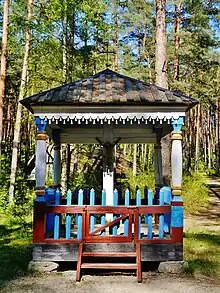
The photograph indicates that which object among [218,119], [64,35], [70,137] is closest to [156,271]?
[70,137]

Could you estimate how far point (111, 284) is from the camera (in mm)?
5188

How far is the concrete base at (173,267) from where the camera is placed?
5824 mm

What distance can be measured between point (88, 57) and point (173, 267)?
407 inches

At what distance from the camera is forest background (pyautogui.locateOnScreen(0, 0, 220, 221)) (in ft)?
39.8

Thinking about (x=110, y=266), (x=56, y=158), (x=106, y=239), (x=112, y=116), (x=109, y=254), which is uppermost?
A: (x=112, y=116)

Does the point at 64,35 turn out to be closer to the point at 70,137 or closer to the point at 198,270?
the point at 70,137

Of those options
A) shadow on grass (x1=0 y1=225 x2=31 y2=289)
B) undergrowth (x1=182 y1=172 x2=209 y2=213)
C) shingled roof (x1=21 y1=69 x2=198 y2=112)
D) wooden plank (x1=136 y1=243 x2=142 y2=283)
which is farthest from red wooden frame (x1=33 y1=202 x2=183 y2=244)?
undergrowth (x1=182 y1=172 x2=209 y2=213)

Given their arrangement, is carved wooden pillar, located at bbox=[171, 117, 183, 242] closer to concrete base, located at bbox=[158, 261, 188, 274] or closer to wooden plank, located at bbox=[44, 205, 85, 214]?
concrete base, located at bbox=[158, 261, 188, 274]

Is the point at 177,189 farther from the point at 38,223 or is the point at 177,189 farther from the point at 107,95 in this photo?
the point at 38,223

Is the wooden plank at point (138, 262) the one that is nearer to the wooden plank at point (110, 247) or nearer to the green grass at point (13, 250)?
the wooden plank at point (110, 247)

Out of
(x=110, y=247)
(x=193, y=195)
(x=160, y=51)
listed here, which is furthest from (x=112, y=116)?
(x=193, y=195)

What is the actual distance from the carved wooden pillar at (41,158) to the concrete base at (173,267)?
213 cm

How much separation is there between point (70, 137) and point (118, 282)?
3.76 m

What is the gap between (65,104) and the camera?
19.6ft
